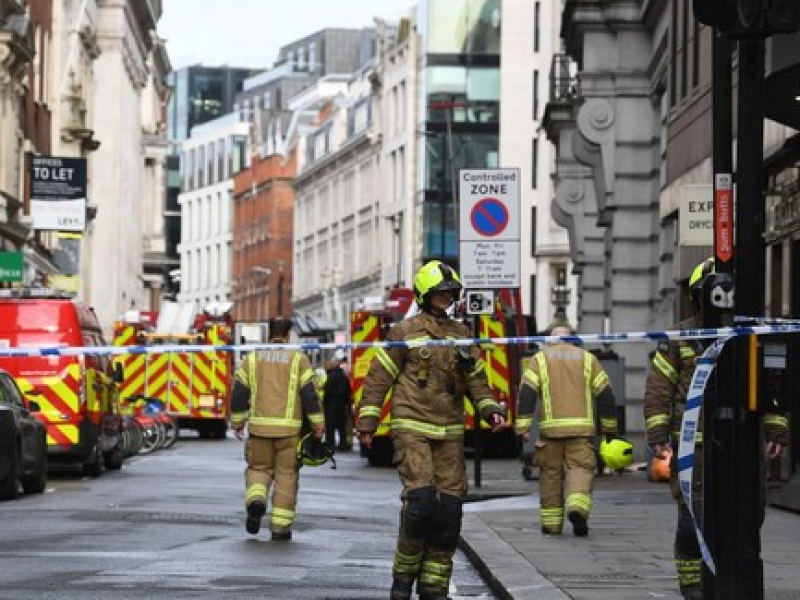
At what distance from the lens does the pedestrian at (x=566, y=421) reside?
19.3 meters

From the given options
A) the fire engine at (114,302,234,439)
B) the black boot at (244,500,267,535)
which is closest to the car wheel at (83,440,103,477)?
the black boot at (244,500,267,535)

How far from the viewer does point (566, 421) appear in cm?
1964

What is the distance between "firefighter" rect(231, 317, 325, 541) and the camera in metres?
19.6

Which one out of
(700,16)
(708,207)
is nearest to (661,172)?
(708,207)

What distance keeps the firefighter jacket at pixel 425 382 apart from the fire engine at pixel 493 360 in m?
21.6

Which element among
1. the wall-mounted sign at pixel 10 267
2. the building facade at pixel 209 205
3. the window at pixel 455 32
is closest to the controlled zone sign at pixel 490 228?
the wall-mounted sign at pixel 10 267

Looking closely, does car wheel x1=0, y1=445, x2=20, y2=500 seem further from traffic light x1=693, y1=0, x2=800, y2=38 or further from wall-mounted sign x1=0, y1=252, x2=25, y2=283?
wall-mounted sign x1=0, y1=252, x2=25, y2=283

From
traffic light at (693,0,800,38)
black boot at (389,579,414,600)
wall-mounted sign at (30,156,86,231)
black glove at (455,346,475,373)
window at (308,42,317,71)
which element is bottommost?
black boot at (389,579,414,600)

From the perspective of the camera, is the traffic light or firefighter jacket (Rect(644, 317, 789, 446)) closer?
the traffic light

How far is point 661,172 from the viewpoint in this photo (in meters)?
39.7

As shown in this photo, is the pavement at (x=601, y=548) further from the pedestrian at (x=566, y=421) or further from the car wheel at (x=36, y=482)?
the car wheel at (x=36, y=482)

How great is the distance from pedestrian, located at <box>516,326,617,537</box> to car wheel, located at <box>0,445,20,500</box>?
6.12 meters

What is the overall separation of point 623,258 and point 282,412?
71.9ft

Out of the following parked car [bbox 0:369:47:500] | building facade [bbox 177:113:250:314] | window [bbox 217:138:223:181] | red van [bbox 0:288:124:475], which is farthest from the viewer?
window [bbox 217:138:223:181]
